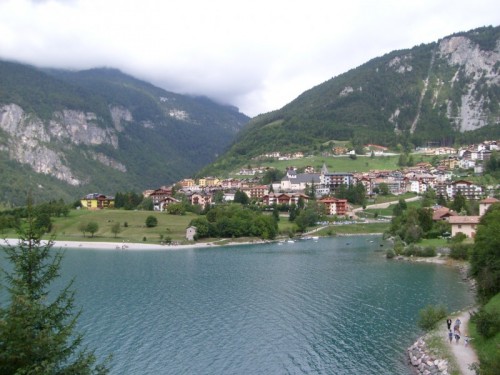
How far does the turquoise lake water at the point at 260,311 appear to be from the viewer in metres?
28.5

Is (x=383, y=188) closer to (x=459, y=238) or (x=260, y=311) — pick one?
(x=459, y=238)

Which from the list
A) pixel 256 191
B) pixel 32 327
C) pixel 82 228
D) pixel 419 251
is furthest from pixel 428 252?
pixel 256 191

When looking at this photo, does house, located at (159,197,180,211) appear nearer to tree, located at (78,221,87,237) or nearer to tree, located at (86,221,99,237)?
tree, located at (78,221,87,237)

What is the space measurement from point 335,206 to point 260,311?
82.1m

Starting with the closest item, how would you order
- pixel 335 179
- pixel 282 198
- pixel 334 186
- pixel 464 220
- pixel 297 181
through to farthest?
pixel 464 220 < pixel 282 198 < pixel 334 186 < pixel 335 179 < pixel 297 181

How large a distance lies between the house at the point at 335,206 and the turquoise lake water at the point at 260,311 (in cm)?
4971

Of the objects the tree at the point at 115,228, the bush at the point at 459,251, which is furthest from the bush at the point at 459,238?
the tree at the point at 115,228

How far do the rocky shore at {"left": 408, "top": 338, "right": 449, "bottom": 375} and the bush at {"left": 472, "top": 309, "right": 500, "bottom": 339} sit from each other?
2785 mm

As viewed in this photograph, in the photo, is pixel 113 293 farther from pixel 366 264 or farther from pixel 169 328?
pixel 366 264

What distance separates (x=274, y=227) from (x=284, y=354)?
67.6 metres

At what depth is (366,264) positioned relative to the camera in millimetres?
60375

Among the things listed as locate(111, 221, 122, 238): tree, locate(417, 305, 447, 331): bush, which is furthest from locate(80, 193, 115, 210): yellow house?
locate(417, 305, 447, 331): bush

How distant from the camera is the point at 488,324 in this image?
25.4 meters

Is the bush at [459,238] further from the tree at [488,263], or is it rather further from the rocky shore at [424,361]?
the rocky shore at [424,361]
